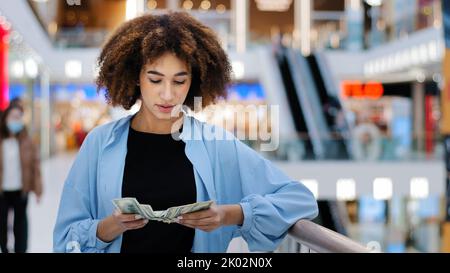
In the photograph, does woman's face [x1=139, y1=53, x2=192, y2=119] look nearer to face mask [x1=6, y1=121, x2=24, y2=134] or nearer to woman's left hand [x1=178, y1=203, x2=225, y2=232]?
woman's left hand [x1=178, y1=203, x2=225, y2=232]

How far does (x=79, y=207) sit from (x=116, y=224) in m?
0.14

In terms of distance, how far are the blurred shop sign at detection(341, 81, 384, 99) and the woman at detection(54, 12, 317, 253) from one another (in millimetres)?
17375

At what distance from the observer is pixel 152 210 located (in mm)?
1399

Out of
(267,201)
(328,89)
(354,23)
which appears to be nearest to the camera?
(267,201)

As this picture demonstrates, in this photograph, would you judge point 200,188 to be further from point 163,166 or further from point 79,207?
point 79,207

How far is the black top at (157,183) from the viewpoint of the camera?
5.11 ft

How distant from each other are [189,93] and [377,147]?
10.5m

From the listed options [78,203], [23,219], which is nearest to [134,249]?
[78,203]

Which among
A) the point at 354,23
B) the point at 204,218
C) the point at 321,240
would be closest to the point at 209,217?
the point at 204,218

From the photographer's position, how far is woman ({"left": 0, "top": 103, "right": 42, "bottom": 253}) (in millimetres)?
4035

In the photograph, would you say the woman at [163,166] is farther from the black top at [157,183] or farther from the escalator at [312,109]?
the escalator at [312,109]

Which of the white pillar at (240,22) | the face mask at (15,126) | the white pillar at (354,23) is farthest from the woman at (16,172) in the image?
the white pillar at (354,23)

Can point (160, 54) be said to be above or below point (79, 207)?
above

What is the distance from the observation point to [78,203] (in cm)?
159
